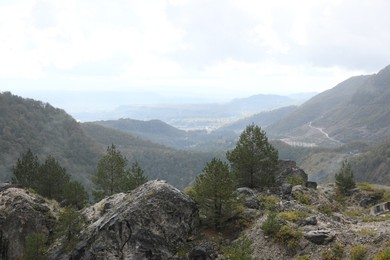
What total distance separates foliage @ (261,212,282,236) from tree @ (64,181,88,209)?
3029 centimetres

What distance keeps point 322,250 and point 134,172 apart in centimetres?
3263

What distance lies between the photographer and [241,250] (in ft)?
89.0

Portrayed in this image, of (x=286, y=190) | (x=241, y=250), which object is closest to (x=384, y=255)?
(x=241, y=250)

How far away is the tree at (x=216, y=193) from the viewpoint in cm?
3372

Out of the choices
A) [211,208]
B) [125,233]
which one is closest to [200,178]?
[211,208]

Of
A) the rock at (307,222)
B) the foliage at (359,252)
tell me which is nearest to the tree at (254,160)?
the rock at (307,222)

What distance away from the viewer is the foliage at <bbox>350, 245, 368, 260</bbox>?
25.9m

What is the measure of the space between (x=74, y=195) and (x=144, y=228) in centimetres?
2462

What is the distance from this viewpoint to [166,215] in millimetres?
33688

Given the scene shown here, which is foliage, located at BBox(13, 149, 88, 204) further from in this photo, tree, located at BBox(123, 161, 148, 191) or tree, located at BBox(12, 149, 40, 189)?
tree, located at BBox(123, 161, 148, 191)

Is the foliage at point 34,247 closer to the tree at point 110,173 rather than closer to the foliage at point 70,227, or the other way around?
the foliage at point 70,227

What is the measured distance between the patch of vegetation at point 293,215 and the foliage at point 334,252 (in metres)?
5.66

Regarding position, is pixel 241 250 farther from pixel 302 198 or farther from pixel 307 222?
pixel 302 198

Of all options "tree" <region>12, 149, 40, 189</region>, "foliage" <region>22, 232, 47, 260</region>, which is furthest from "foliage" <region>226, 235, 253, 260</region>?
"tree" <region>12, 149, 40, 189</region>
